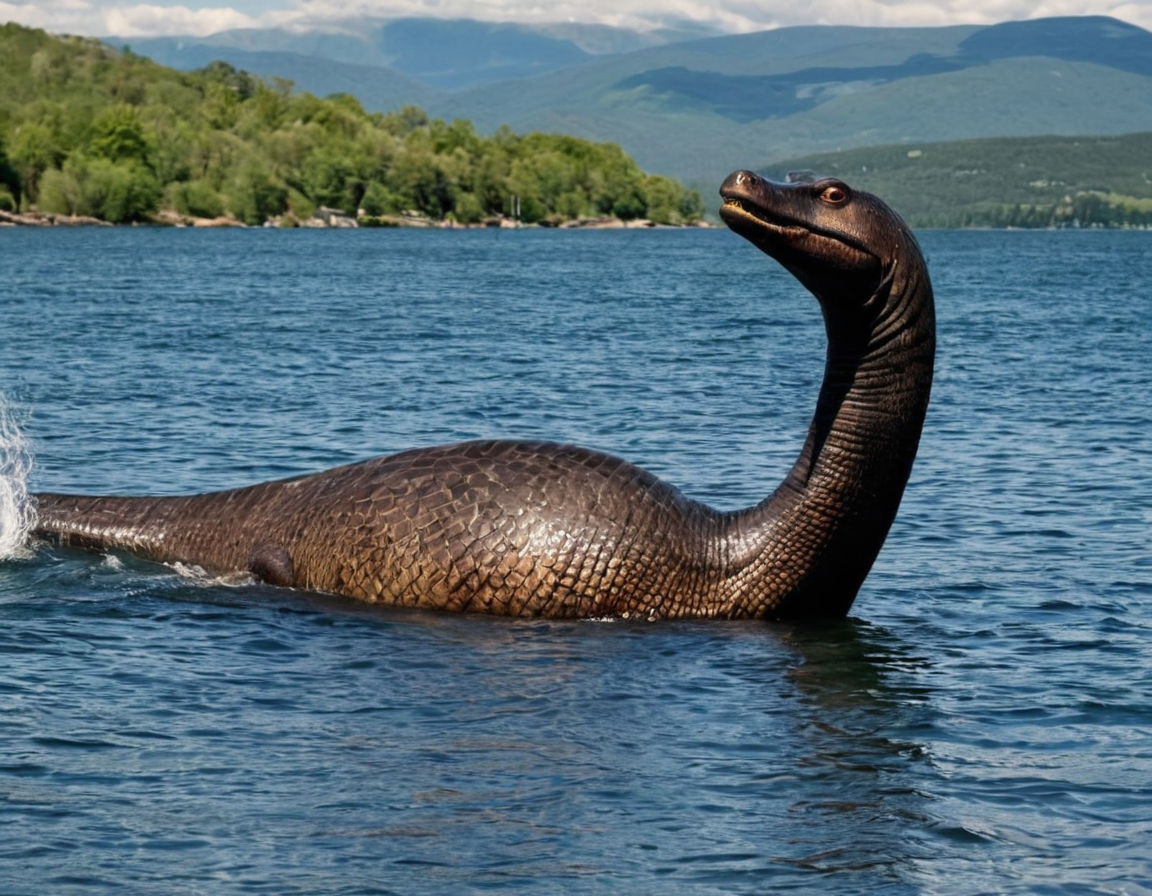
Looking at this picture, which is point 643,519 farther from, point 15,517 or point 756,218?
point 15,517

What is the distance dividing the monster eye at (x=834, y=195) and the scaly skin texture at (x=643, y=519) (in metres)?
0.21

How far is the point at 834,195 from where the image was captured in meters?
11.1

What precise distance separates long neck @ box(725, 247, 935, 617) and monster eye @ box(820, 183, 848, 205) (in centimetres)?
61

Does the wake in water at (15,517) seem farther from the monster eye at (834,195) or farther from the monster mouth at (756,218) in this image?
the monster eye at (834,195)

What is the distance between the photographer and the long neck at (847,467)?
38.6 ft

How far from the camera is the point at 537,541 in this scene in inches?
489

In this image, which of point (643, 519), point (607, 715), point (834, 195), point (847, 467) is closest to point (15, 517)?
point (643, 519)

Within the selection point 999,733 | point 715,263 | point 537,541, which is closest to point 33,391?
point 537,541

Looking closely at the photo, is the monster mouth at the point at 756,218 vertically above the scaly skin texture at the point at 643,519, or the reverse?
the monster mouth at the point at 756,218

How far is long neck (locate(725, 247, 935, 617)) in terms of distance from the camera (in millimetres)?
11758

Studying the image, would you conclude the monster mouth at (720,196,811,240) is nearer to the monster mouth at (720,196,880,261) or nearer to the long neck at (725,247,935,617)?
the monster mouth at (720,196,880,261)

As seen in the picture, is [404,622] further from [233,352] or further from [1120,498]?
[233,352]

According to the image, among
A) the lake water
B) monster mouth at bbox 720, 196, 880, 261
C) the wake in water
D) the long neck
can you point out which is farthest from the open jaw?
the wake in water

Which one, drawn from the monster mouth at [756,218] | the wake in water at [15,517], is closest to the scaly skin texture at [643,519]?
the monster mouth at [756,218]
